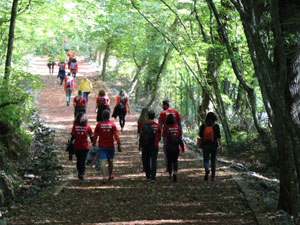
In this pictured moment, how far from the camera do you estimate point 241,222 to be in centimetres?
630

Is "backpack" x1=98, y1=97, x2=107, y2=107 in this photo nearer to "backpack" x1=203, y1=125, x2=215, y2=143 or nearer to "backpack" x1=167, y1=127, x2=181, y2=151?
"backpack" x1=167, y1=127, x2=181, y2=151

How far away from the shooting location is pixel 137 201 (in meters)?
7.77

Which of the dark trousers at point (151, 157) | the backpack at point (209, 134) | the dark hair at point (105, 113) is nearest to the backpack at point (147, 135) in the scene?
the dark trousers at point (151, 157)

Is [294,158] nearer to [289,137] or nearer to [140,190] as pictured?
[289,137]

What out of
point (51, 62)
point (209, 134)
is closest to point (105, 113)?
point (209, 134)

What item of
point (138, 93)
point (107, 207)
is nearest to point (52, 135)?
point (107, 207)

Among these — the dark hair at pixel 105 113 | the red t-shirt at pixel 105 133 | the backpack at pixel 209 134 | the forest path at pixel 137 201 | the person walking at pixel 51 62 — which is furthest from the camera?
the person walking at pixel 51 62

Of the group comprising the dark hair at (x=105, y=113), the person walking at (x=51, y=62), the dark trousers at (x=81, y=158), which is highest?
the person walking at (x=51, y=62)

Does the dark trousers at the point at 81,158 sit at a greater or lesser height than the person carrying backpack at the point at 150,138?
lesser

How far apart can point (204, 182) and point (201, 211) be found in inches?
95.6

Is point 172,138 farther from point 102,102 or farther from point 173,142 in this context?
point 102,102

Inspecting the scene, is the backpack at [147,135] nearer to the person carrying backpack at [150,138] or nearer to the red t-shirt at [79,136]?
the person carrying backpack at [150,138]

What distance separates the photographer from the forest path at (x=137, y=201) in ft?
21.7

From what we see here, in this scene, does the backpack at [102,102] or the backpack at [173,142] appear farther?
the backpack at [102,102]
